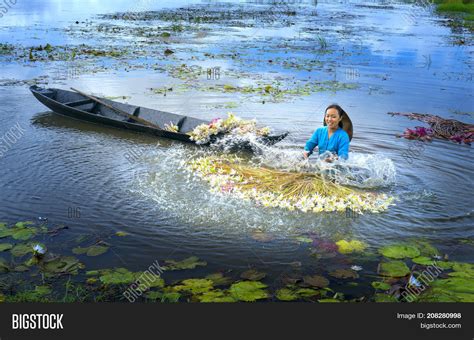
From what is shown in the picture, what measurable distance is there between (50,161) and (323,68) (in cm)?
1198

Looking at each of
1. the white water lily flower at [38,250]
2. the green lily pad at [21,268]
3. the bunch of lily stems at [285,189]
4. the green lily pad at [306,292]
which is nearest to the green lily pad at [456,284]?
the green lily pad at [306,292]

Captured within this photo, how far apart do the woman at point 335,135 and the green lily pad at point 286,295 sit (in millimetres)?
3419

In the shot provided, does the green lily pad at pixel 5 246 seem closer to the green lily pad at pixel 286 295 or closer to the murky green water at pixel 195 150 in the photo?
the murky green water at pixel 195 150

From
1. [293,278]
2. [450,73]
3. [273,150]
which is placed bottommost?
[293,278]

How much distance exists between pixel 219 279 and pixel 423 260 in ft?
7.88

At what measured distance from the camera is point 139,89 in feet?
48.5

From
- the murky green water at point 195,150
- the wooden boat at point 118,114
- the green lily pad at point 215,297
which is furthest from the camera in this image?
the wooden boat at point 118,114

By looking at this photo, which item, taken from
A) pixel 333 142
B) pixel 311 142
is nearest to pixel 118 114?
pixel 311 142

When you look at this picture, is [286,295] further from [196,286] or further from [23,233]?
[23,233]

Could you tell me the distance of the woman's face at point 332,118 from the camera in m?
7.91

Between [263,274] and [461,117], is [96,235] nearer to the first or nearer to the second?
[263,274]

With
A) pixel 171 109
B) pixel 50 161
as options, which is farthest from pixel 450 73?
pixel 50 161

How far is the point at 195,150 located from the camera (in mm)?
9945

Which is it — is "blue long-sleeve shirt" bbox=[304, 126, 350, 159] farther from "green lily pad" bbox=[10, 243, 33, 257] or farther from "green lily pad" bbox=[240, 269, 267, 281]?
"green lily pad" bbox=[10, 243, 33, 257]
